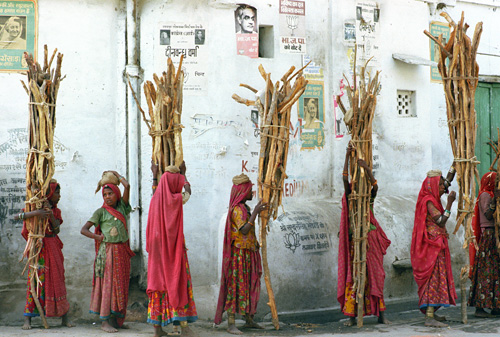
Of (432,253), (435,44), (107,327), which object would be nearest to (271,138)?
(432,253)

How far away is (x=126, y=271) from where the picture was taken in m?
6.30

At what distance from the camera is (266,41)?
25.8 ft

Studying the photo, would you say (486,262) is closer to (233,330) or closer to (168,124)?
(233,330)

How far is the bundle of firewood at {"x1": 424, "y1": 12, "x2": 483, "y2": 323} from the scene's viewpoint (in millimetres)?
6441

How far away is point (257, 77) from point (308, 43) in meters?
0.89

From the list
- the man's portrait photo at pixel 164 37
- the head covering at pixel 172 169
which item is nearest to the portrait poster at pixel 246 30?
the man's portrait photo at pixel 164 37

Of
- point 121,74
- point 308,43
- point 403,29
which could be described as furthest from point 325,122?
point 121,74

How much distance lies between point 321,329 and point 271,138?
1960 millimetres

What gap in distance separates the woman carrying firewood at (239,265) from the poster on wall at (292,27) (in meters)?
2.17

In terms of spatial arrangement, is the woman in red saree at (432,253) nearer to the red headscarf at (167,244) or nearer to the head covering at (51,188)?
the red headscarf at (167,244)

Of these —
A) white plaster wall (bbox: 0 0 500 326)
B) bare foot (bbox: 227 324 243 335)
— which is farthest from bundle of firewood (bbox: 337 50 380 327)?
bare foot (bbox: 227 324 243 335)

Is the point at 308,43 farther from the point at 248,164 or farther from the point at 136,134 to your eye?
the point at 136,134

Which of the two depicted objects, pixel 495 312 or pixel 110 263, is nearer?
pixel 110 263

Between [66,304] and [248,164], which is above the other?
[248,164]
